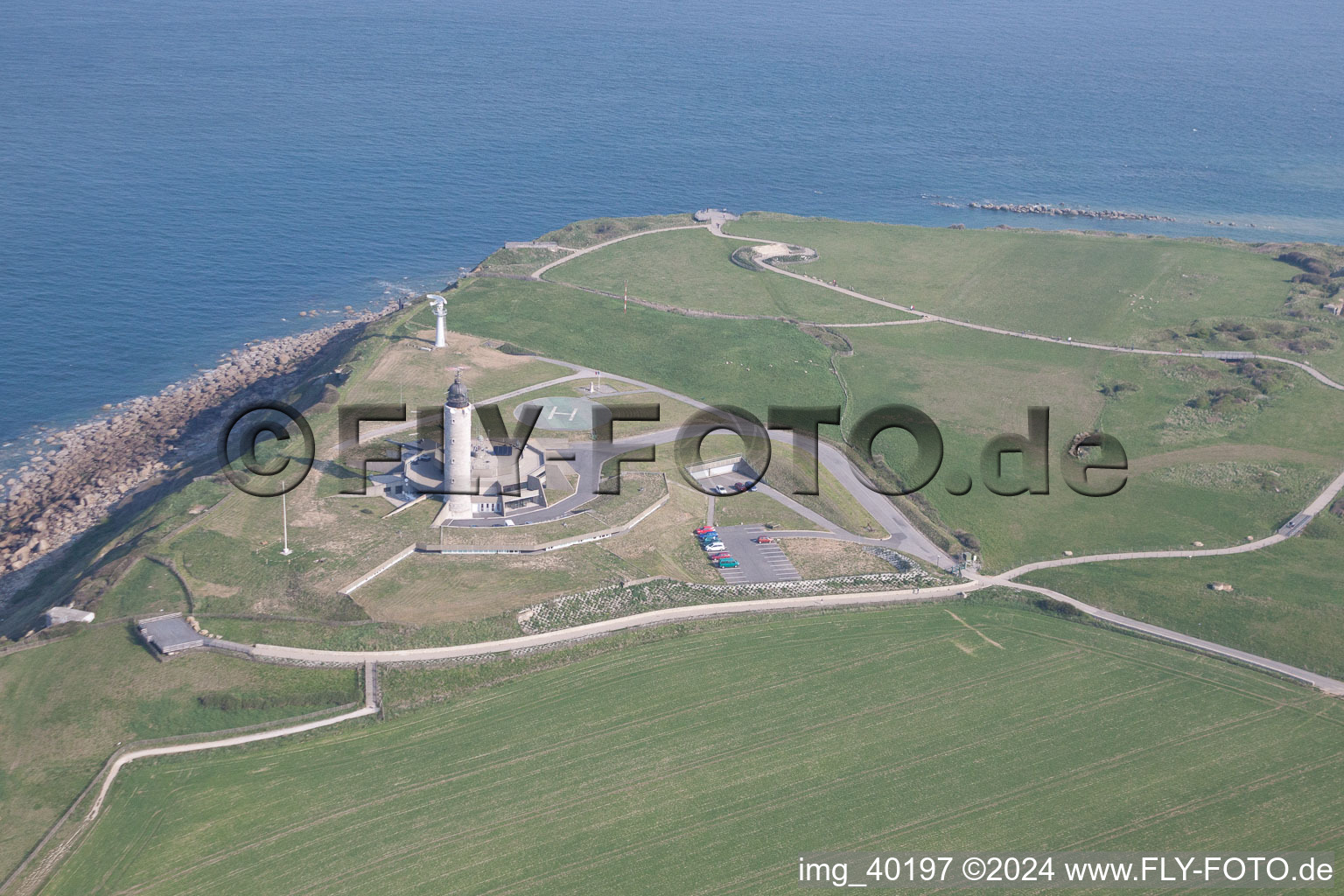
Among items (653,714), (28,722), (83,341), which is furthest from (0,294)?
(653,714)

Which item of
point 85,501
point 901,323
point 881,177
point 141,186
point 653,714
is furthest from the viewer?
point 881,177

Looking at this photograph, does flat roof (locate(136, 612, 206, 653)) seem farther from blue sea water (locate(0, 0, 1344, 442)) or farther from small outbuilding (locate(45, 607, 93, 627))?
blue sea water (locate(0, 0, 1344, 442))

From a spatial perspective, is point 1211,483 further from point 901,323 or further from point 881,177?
point 881,177

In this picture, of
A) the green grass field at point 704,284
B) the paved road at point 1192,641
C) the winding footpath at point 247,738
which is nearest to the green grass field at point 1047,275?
the green grass field at point 704,284

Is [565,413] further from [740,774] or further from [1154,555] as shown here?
[1154,555]

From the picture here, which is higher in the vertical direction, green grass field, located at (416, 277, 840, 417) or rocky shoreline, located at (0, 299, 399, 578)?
green grass field, located at (416, 277, 840, 417)

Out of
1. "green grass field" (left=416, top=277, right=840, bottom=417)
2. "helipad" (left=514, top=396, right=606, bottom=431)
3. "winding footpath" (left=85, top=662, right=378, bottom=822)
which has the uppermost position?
"green grass field" (left=416, top=277, right=840, bottom=417)

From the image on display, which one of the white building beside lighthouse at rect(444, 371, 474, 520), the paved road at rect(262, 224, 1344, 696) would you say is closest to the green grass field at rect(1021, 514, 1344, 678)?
the paved road at rect(262, 224, 1344, 696)
